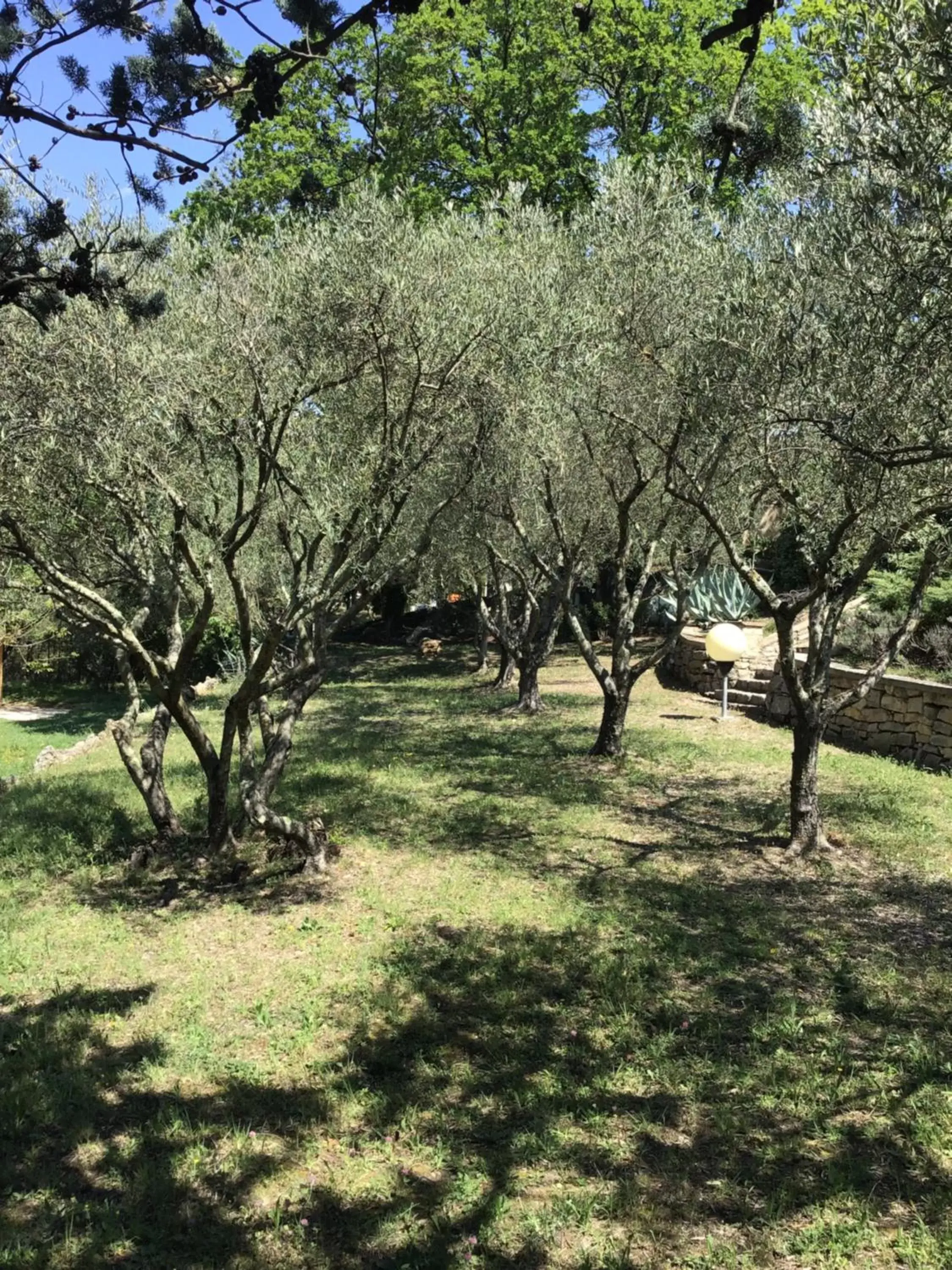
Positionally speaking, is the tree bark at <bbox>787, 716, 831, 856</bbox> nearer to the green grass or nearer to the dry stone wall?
the dry stone wall

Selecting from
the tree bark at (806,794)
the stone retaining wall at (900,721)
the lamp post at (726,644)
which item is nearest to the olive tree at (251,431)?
the tree bark at (806,794)

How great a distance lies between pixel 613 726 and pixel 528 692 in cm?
414

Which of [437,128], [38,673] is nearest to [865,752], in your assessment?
[437,128]

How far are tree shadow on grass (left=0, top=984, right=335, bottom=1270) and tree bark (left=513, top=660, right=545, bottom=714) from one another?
10.7 meters

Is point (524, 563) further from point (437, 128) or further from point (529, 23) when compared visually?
point (529, 23)

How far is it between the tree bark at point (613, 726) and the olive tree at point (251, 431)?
4.32 meters

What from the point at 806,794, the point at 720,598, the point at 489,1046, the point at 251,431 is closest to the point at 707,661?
the point at 720,598

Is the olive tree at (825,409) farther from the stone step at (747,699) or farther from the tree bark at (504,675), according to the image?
the tree bark at (504,675)

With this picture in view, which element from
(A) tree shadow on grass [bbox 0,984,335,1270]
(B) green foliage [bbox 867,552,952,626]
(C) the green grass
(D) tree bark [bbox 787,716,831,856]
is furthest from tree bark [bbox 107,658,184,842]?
(B) green foliage [bbox 867,552,952,626]

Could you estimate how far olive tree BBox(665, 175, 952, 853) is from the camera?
15.5 feet

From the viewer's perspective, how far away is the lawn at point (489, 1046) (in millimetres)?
3658

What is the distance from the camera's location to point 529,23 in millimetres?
22016

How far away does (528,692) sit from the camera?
1580 cm

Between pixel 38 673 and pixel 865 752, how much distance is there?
22.3m
